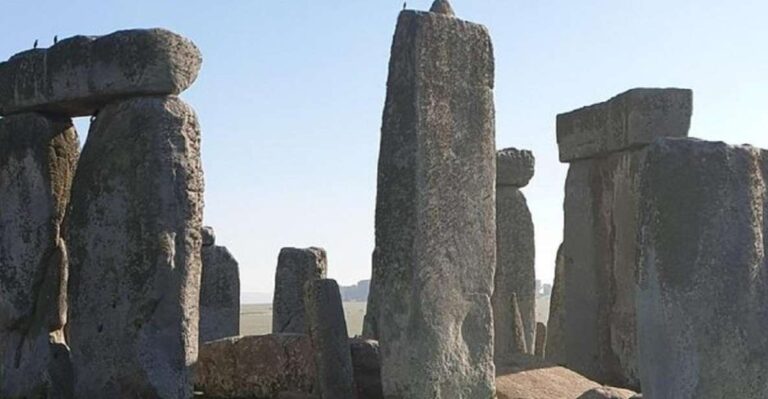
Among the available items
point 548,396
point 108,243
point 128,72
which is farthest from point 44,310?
point 548,396

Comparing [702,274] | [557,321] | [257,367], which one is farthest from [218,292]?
[702,274]

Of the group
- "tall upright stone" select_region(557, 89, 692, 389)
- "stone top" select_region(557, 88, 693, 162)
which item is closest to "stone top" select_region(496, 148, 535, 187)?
"tall upright stone" select_region(557, 89, 692, 389)

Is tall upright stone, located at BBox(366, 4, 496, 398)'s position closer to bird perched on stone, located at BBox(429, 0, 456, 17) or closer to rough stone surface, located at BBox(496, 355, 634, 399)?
bird perched on stone, located at BBox(429, 0, 456, 17)

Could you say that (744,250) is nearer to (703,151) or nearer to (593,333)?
(703,151)

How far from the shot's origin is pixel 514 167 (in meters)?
14.5

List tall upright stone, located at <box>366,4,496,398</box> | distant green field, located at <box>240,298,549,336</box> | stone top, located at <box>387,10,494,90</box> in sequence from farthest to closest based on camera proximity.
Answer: distant green field, located at <box>240,298,549,336</box> → stone top, located at <box>387,10,494,90</box> → tall upright stone, located at <box>366,4,496,398</box>

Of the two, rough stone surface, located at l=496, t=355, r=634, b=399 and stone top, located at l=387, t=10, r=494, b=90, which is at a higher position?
stone top, located at l=387, t=10, r=494, b=90

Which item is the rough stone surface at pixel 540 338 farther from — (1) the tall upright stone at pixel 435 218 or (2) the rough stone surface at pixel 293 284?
(1) the tall upright stone at pixel 435 218

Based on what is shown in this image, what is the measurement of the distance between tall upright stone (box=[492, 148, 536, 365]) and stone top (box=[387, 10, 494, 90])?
19.3ft

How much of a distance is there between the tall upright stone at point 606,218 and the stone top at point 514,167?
1919 millimetres

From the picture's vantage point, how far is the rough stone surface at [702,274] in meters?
5.72

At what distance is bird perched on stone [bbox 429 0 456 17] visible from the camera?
27.9ft

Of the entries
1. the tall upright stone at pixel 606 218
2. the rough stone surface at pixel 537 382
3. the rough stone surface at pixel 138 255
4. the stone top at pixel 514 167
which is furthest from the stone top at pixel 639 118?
the rough stone surface at pixel 138 255

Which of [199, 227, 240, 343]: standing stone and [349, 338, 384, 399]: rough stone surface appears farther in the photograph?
[199, 227, 240, 343]: standing stone
